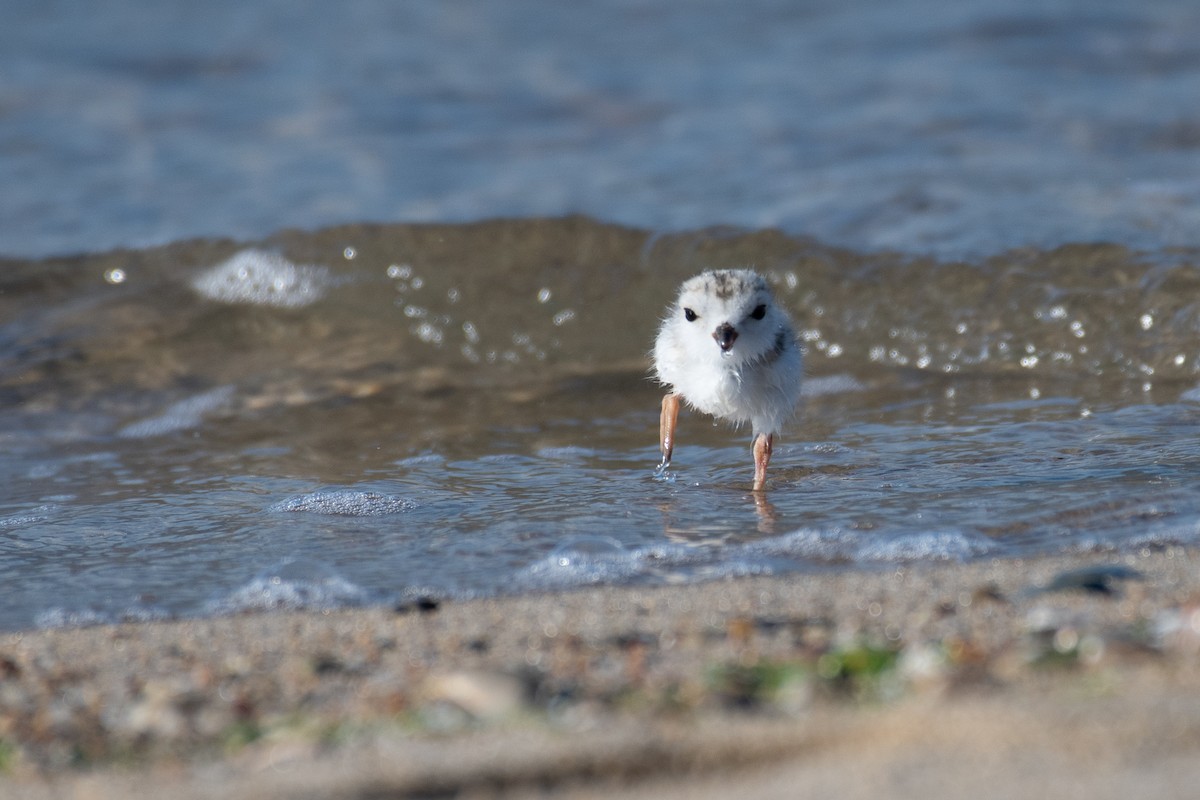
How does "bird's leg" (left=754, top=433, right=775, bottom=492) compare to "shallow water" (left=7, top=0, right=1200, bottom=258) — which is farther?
"shallow water" (left=7, top=0, right=1200, bottom=258)

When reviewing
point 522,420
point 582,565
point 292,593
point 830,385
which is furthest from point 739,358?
point 292,593

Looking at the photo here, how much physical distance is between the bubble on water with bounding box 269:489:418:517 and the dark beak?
1148 mm

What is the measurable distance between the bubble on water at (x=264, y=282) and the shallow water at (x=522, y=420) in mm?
17

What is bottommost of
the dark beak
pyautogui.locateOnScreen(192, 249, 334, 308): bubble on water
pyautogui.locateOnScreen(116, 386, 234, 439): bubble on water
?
pyautogui.locateOnScreen(116, 386, 234, 439): bubble on water

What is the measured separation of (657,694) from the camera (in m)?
2.60

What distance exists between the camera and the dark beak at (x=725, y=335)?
15.3 feet

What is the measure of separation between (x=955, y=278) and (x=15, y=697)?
→ 17.6 feet

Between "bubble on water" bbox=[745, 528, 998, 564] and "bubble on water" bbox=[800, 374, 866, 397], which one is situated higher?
"bubble on water" bbox=[800, 374, 866, 397]

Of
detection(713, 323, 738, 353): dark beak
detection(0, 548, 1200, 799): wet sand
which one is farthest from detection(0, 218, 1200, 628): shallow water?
detection(713, 323, 738, 353): dark beak

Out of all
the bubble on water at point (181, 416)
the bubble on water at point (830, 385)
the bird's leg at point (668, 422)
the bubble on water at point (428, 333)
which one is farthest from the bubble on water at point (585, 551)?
the bubble on water at point (428, 333)

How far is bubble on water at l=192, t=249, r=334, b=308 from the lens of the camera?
7.71 metres

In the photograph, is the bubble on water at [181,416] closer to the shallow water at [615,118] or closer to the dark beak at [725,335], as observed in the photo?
the shallow water at [615,118]

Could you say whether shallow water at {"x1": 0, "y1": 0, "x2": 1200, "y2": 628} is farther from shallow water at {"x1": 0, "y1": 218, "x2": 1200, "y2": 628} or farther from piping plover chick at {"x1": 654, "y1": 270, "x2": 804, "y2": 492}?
piping plover chick at {"x1": 654, "y1": 270, "x2": 804, "y2": 492}

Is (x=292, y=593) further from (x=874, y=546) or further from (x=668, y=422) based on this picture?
(x=668, y=422)
